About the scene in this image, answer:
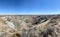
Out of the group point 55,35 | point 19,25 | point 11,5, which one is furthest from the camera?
point 19,25

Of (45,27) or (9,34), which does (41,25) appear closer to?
(45,27)

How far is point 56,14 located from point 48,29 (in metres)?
0.31

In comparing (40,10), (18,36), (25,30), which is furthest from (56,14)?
(18,36)

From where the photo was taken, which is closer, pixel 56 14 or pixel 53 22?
pixel 56 14

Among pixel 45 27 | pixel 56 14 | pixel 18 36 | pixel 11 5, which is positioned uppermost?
pixel 11 5

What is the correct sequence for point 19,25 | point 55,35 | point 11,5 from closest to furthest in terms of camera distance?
point 11,5 → point 55,35 → point 19,25

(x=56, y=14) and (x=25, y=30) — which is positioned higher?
(x=56, y=14)

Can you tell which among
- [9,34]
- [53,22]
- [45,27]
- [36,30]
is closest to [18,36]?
[9,34]

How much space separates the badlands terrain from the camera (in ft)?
7.63

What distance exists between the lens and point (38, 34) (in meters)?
2.34

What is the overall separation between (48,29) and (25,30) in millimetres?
403

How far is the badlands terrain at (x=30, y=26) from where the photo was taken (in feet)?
7.63

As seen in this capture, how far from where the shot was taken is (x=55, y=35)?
7.55ft

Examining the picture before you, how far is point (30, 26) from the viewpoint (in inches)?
95.7
